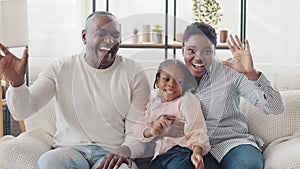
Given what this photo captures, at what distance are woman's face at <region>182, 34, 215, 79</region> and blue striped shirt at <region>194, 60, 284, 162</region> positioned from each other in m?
0.03

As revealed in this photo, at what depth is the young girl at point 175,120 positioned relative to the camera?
1812mm

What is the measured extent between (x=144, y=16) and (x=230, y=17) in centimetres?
168

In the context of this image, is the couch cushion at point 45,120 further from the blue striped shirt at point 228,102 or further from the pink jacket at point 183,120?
the blue striped shirt at point 228,102

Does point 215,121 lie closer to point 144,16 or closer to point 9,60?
point 144,16

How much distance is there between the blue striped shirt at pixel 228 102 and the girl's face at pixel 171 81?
3.8 inches

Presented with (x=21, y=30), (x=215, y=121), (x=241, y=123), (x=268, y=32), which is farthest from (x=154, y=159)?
(x=268, y=32)

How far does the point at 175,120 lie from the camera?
185cm

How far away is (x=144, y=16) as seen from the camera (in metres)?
1.85

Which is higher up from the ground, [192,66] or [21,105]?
[192,66]

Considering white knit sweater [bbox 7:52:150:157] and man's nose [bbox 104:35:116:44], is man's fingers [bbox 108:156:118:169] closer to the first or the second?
white knit sweater [bbox 7:52:150:157]

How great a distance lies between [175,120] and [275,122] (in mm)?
618

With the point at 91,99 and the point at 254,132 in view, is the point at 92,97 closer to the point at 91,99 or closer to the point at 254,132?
the point at 91,99

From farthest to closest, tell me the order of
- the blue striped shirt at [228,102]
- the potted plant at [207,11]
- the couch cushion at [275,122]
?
1. the potted plant at [207,11]
2. the couch cushion at [275,122]
3. the blue striped shirt at [228,102]

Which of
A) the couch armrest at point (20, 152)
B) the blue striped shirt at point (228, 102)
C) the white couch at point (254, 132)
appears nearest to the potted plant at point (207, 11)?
the white couch at point (254, 132)
